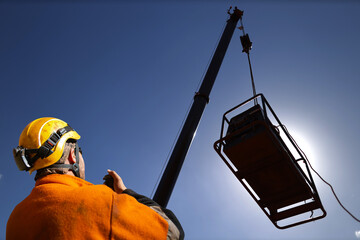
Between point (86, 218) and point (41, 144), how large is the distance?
134 cm

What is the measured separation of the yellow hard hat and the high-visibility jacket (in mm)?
712

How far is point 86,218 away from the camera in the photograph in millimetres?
1729

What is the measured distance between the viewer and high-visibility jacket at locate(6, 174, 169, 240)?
1703 millimetres

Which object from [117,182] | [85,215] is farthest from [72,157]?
[85,215]

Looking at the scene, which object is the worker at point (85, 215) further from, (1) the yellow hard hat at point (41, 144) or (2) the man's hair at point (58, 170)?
(1) the yellow hard hat at point (41, 144)

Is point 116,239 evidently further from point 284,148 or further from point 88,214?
point 284,148

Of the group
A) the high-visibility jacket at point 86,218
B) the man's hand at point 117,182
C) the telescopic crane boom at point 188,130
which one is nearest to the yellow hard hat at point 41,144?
the man's hand at point 117,182

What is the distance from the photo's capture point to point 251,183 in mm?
6691

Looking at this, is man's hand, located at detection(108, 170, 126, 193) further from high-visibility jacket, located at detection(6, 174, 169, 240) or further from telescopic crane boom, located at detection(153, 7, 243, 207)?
telescopic crane boom, located at detection(153, 7, 243, 207)

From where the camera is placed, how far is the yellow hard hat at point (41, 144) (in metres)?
2.60

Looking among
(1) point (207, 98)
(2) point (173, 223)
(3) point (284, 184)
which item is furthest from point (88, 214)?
(1) point (207, 98)

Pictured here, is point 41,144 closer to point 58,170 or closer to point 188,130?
point 58,170

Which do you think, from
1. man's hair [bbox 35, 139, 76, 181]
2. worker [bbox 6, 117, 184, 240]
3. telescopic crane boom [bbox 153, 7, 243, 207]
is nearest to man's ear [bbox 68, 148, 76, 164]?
man's hair [bbox 35, 139, 76, 181]

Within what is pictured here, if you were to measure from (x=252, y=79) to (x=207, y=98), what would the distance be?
263 centimetres
